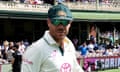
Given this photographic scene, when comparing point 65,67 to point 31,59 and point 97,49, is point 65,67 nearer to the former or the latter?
point 31,59

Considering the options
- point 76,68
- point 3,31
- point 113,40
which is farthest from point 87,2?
point 76,68

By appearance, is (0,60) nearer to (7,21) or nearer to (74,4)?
(7,21)

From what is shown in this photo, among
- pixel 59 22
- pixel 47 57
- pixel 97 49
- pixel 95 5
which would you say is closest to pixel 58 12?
pixel 59 22

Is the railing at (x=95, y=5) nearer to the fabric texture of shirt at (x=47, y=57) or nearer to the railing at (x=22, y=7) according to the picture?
the railing at (x=22, y=7)

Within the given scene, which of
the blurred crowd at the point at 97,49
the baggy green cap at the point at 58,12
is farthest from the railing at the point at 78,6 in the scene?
the baggy green cap at the point at 58,12

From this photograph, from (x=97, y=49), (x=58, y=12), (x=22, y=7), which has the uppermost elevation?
(x=58, y=12)

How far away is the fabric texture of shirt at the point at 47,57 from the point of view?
3.43 metres

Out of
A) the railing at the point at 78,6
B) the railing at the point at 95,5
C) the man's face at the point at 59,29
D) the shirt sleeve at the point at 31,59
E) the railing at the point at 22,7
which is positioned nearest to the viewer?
the shirt sleeve at the point at 31,59

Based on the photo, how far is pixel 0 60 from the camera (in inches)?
659

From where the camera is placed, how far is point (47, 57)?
3.54 m

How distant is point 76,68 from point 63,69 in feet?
0.84

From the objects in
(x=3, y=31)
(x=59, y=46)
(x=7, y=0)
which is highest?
(x=59, y=46)

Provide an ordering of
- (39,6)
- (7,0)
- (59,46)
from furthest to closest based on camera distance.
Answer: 1. (39,6)
2. (7,0)
3. (59,46)

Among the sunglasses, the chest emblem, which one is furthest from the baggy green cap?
the chest emblem
